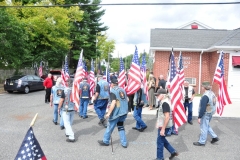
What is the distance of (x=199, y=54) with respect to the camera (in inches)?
736

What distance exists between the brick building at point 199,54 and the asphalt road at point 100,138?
657 cm

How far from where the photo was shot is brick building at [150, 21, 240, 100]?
16.2 m

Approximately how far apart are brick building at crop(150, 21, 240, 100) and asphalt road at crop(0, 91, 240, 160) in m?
6.57

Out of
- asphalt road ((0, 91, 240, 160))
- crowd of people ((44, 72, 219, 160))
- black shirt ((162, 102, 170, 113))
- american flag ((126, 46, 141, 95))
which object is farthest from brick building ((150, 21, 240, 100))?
black shirt ((162, 102, 170, 113))

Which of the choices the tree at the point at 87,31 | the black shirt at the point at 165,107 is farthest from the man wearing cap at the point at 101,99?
the tree at the point at 87,31

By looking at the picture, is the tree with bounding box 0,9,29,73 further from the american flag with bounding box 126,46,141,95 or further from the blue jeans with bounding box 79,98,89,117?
the american flag with bounding box 126,46,141,95

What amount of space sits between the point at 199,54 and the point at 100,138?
13.4m

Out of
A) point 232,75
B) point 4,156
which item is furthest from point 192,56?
point 4,156

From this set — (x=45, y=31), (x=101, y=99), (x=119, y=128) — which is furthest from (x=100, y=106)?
(x=45, y=31)

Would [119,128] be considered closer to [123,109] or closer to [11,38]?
[123,109]

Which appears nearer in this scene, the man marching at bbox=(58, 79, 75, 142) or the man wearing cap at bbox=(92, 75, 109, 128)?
the man marching at bbox=(58, 79, 75, 142)

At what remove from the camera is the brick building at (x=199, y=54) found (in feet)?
53.1

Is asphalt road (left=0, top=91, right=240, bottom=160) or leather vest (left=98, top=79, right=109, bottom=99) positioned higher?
leather vest (left=98, top=79, right=109, bottom=99)

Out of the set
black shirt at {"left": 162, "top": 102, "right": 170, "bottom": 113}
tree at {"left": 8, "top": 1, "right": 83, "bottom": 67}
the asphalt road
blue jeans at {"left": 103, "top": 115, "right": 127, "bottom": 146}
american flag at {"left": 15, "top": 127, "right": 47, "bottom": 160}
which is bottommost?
the asphalt road
